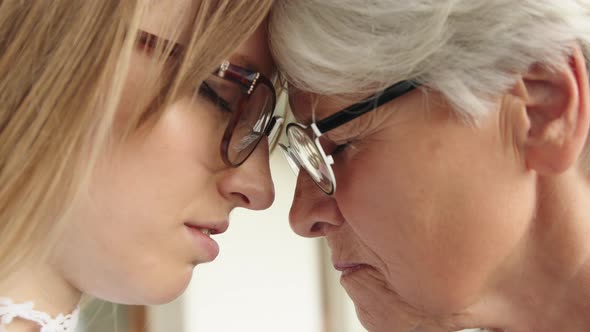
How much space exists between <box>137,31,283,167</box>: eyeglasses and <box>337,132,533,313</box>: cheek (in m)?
0.17

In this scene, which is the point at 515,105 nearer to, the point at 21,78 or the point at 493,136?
the point at 493,136

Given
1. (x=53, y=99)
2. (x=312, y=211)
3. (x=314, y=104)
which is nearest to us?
(x=53, y=99)

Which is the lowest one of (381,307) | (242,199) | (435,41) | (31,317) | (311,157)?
(31,317)

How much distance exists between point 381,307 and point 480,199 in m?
0.33

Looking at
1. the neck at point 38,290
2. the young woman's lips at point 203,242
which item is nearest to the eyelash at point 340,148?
the young woman's lips at point 203,242

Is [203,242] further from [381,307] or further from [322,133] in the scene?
[381,307]

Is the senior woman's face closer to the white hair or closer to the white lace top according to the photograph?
the white hair

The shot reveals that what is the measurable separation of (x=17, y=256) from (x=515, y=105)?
2.37 ft

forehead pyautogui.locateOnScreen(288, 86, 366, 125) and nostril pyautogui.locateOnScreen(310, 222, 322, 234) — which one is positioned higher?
forehead pyautogui.locateOnScreen(288, 86, 366, 125)

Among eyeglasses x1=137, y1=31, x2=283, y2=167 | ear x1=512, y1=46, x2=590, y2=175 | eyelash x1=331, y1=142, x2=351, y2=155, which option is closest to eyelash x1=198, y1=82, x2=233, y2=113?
eyeglasses x1=137, y1=31, x2=283, y2=167

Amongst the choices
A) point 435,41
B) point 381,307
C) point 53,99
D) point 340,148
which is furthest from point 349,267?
point 53,99

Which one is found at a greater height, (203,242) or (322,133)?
(322,133)

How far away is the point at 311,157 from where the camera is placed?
1.20m

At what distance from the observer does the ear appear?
3.28 ft
